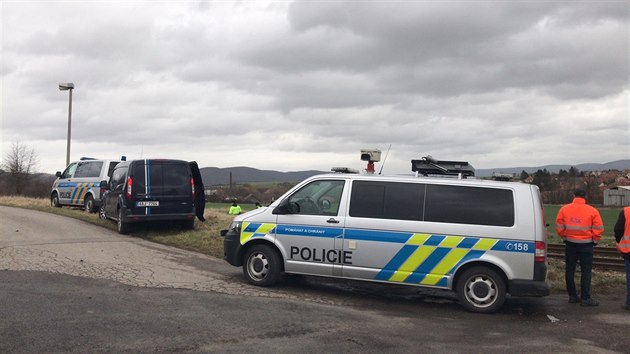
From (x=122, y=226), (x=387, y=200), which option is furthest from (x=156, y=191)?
(x=387, y=200)

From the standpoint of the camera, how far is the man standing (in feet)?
27.0

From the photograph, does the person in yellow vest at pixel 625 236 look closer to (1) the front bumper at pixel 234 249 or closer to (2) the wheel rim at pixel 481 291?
(2) the wheel rim at pixel 481 291

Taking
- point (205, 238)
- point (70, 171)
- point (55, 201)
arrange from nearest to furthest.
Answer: point (205, 238) → point (70, 171) → point (55, 201)

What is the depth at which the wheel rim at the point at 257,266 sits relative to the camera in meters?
8.53

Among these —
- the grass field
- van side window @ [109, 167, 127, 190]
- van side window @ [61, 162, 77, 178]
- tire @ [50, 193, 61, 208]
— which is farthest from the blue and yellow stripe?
van side window @ [109, 167, 127, 190]

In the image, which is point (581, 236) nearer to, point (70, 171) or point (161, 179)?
point (161, 179)

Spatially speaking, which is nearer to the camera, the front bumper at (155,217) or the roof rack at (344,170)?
the roof rack at (344,170)

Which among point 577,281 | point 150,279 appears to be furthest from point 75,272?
point 577,281

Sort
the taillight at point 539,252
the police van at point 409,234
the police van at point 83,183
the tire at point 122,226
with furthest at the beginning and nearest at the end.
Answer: the police van at point 83,183 < the tire at point 122,226 < the police van at point 409,234 < the taillight at point 539,252

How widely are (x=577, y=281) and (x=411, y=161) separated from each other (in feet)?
13.1

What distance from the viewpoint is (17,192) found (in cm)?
4400

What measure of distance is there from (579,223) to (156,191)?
9189 mm

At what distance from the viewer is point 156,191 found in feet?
43.1

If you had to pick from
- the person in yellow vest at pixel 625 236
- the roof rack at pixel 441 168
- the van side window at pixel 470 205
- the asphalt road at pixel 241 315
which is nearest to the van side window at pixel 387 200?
the van side window at pixel 470 205
